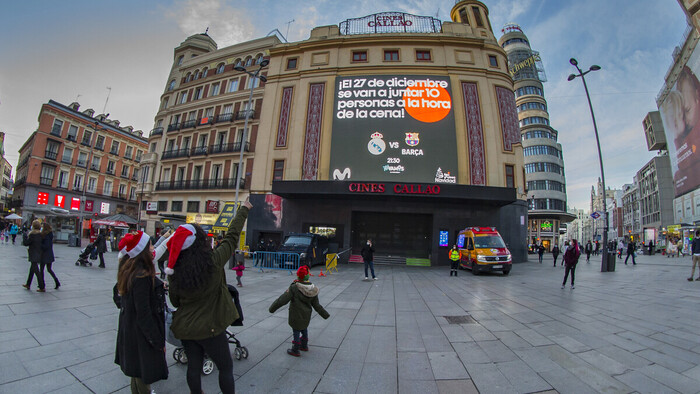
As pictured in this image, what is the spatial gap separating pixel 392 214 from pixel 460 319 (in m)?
16.9

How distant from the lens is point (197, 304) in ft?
8.08

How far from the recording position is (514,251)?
70.8 feet

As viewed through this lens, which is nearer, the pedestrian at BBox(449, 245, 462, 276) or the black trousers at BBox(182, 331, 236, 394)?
the black trousers at BBox(182, 331, 236, 394)

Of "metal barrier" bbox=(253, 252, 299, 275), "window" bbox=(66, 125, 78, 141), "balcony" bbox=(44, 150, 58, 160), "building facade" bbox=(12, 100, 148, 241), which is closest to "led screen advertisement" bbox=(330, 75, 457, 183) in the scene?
"metal barrier" bbox=(253, 252, 299, 275)

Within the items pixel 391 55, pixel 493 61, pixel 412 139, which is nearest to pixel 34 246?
pixel 412 139

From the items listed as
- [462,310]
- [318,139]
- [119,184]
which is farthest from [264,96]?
[119,184]

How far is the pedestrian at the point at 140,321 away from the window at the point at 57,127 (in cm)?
4732

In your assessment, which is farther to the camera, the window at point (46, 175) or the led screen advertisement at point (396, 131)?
A: the window at point (46, 175)

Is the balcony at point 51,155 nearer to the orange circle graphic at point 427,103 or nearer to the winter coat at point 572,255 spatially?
the orange circle graphic at point 427,103

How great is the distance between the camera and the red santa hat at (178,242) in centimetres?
227

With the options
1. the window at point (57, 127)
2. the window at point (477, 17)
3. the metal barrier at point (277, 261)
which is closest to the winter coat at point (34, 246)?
the metal barrier at point (277, 261)

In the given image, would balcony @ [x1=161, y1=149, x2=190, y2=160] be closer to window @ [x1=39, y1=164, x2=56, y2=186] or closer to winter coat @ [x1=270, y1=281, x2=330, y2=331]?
window @ [x1=39, y1=164, x2=56, y2=186]

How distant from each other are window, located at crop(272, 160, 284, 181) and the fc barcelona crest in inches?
419

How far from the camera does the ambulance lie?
1406cm
